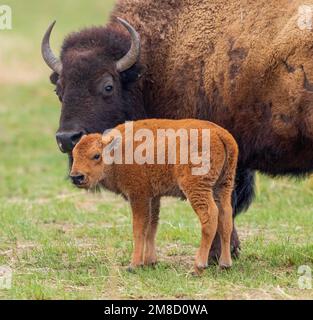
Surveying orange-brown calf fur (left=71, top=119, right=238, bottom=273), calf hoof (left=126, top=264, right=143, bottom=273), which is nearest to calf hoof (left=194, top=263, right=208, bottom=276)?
orange-brown calf fur (left=71, top=119, right=238, bottom=273)

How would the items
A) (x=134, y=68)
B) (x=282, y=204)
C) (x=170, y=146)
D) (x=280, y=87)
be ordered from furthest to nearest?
(x=282, y=204) → (x=134, y=68) → (x=280, y=87) → (x=170, y=146)

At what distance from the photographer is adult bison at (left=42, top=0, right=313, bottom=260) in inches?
301

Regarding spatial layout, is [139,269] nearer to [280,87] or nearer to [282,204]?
[280,87]

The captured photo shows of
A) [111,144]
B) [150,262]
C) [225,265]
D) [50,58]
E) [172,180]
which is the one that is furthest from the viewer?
[50,58]

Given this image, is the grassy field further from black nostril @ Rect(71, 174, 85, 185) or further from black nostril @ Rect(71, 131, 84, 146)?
black nostril @ Rect(71, 131, 84, 146)

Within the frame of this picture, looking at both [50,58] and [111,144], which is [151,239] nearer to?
[111,144]

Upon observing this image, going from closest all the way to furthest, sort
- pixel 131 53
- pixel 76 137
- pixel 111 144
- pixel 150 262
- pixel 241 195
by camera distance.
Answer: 1. pixel 111 144
2. pixel 150 262
3. pixel 76 137
4. pixel 131 53
5. pixel 241 195

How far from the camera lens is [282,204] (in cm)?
1109

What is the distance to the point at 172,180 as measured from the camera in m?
7.24

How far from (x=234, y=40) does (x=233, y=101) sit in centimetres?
51

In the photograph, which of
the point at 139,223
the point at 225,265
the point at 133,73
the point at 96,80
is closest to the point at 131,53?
the point at 133,73

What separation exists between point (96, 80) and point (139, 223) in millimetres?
1413

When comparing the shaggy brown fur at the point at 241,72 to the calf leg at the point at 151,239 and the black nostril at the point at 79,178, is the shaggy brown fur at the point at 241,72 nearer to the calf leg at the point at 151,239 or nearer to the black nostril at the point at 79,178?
the calf leg at the point at 151,239
